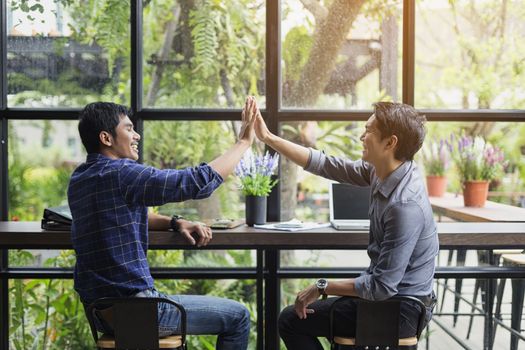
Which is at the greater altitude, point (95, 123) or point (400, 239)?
point (95, 123)

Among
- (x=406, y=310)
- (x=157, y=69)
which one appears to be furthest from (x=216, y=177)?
(x=157, y=69)

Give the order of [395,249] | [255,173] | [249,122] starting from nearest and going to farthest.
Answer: [395,249] < [249,122] < [255,173]

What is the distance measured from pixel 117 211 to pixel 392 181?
110cm

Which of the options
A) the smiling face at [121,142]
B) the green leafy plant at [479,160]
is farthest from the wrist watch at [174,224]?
the green leafy plant at [479,160]

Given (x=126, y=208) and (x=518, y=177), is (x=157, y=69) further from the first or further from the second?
(x=518, y=177)

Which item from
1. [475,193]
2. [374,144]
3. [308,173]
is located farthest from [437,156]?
[374,144]

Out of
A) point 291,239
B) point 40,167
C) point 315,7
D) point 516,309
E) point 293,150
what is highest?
point 315,7

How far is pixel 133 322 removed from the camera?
2625 millimetres

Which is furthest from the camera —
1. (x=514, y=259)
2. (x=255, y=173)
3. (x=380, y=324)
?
(x=514, y=259)

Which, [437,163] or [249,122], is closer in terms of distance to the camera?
[249,122]

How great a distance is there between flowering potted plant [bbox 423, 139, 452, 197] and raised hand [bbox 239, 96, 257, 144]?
4.16 ft

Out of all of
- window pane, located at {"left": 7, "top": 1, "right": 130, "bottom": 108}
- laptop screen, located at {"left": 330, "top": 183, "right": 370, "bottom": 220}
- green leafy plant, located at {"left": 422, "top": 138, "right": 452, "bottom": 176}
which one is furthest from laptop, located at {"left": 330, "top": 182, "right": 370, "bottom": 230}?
window pane, located at {"left": 7, "top": 1, "right": 130, "bottom": 108}

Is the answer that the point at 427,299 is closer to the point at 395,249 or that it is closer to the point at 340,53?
the point at 395,249

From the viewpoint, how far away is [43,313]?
3883 mm
